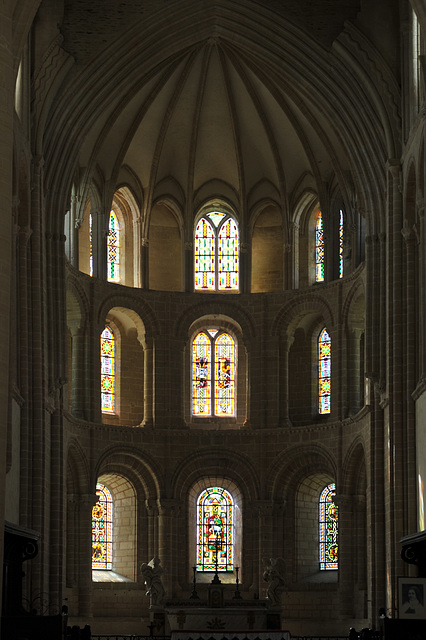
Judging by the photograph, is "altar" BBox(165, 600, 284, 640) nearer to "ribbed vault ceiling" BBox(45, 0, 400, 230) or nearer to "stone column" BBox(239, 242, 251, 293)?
"stone column" BBox(239, 242, 251, 293)

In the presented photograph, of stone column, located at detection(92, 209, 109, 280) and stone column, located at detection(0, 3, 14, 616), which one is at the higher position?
stone column, located at detection(92, 209, 109, 280)

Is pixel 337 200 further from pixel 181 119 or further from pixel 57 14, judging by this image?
pixel 57 14

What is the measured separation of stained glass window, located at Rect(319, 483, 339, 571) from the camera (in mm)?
40312

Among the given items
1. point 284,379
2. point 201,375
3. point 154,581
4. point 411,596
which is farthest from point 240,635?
point 201,375

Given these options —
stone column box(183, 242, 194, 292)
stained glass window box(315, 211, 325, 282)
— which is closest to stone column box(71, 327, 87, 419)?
stone column box(183, 242, 194, 292)

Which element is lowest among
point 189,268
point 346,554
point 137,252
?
point 346,554

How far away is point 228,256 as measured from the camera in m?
43.1

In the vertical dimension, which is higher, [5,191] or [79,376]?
[5,191]

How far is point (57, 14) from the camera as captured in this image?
117ft

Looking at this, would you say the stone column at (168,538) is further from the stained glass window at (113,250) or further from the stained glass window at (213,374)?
the stained glass window at (113,250)

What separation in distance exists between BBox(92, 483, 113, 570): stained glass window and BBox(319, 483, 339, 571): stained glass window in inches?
232

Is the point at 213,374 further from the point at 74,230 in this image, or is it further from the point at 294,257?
the point at 74,230

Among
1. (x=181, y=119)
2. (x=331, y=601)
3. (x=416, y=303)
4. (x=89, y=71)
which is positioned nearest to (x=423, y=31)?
(x=416, y=303)

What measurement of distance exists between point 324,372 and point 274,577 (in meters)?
7.37
